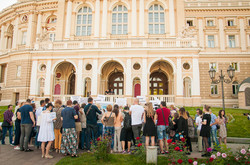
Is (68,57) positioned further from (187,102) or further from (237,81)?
(237,81)

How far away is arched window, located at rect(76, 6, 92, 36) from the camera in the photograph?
3056 centimetres

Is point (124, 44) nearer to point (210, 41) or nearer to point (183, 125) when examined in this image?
point (183, 125)

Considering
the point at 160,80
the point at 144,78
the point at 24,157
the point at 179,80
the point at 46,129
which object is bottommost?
the point at 24,157

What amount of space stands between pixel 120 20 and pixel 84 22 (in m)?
6.18

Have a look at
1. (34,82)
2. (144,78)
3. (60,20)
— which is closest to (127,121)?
(144,78)

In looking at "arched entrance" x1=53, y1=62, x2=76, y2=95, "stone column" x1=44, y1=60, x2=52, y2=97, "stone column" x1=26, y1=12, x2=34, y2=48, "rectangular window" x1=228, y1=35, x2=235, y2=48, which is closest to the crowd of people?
"stone column" x1=44, y1=60, x2=52, y2=97

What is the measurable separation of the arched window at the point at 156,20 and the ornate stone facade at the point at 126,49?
6.3 inches

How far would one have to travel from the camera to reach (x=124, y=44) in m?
24.7

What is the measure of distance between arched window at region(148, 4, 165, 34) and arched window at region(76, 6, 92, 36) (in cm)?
1015

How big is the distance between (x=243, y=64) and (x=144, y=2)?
Answer: 2043 cm

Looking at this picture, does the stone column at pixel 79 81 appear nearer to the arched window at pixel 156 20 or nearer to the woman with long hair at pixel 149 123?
the arched window at pixel 156 20

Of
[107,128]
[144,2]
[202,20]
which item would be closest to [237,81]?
[202,20]

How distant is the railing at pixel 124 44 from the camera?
24.1 m

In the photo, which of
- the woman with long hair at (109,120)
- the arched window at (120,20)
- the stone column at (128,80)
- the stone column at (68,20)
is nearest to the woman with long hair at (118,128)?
the woman with long hair at (109,120)
